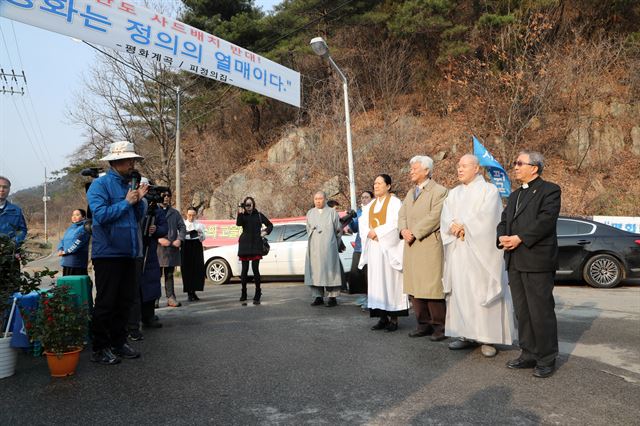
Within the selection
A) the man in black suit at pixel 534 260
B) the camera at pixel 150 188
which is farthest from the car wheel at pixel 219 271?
the man in black suit at pixel 534 260

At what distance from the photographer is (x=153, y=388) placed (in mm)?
4180

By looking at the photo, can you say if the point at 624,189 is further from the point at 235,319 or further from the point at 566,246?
the point at 235,319

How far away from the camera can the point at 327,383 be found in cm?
422

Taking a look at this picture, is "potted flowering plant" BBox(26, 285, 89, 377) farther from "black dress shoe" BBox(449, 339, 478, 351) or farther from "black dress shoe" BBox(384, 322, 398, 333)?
"black dress shoe" BBox(449, 339, 478, 351)

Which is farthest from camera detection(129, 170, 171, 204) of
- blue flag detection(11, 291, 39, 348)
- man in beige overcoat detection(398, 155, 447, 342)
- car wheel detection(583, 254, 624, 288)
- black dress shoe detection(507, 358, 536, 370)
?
car wheel detection(583, 254, 624, 288)

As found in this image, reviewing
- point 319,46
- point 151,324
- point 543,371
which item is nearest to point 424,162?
point 543,371

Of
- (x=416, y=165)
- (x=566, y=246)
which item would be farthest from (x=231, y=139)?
(x=416, y=165)

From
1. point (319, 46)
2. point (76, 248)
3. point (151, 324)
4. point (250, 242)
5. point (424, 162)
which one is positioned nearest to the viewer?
point (424, 162)

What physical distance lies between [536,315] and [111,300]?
13.0 ft

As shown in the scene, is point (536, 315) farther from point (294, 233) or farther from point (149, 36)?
point (294, 233)

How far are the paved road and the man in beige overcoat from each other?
33 cm

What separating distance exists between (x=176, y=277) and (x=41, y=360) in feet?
34.6

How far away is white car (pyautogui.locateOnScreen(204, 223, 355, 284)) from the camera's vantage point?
13.0 meters

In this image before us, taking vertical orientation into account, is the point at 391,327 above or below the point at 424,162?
below
